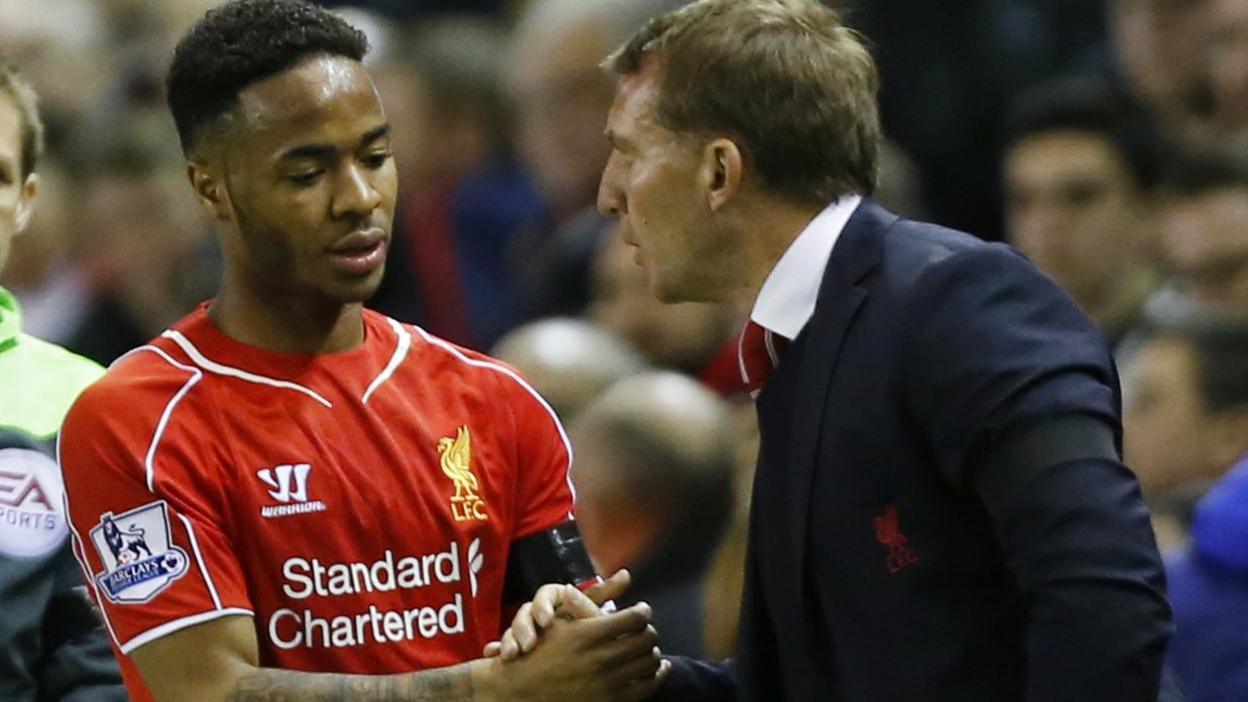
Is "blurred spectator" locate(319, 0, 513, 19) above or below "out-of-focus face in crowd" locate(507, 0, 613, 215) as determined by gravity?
above

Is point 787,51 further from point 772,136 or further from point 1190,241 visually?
point 1190,241

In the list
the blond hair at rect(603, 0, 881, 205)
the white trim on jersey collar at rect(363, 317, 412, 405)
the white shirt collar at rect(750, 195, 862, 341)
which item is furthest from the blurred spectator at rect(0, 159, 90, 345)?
the white shirt collar at rect(750, 195, 862, 341)

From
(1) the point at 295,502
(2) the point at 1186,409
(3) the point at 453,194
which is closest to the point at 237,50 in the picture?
(1) the point at 295,502

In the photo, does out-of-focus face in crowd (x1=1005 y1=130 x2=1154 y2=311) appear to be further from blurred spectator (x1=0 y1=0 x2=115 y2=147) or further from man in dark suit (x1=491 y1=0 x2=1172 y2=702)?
blurred spectator (x1=0 y1=0 x2=115 y2=147)

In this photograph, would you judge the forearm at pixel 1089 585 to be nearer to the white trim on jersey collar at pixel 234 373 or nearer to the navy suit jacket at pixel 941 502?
the navy suit jacket at pixel 941 502

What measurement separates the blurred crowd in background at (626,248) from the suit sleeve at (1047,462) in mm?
1160

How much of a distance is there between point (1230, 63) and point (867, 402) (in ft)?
10.1

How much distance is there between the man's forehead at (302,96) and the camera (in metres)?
3.32

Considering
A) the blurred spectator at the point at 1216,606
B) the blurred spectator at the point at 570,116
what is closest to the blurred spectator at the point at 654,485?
the blurred spectator at the point at 1216,606

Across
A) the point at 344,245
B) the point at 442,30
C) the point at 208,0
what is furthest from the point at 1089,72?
the point at 344,245

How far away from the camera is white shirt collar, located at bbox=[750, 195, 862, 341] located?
3.15m

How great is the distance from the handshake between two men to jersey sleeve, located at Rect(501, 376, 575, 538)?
6.9 inches

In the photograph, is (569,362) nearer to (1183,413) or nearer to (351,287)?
(1183,413)

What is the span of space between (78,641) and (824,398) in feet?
4.31
